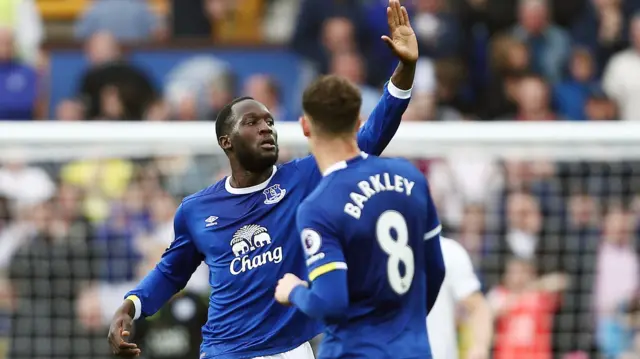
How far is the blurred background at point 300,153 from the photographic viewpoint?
35.7ft

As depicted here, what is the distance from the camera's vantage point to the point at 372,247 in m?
5.59

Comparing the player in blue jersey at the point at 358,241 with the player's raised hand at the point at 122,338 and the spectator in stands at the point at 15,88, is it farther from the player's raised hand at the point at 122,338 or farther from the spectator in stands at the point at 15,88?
the spectator in stands at the point at 15,88

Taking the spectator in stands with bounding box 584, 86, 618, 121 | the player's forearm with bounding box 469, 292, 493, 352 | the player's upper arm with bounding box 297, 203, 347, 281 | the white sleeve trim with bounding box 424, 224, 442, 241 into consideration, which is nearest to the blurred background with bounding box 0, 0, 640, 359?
the spectator in stands with bounding box 584, 86, 618, 121

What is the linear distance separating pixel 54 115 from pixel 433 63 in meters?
3.87

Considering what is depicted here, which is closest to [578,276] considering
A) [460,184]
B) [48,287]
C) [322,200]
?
[460,184]

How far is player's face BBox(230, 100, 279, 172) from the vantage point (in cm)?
659

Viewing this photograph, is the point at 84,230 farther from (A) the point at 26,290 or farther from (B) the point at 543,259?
(B) the point at 543,259

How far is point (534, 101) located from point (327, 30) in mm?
2168

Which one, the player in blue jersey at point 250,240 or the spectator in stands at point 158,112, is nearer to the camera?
the player in blue jersey at point 250,240

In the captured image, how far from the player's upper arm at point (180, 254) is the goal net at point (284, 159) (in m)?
3.42

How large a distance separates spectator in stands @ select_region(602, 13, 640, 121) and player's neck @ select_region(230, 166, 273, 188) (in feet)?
22.7

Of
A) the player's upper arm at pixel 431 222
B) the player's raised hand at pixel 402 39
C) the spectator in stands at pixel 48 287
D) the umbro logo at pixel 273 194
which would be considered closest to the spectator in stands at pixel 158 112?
the spectator in stands at pixel 48 287

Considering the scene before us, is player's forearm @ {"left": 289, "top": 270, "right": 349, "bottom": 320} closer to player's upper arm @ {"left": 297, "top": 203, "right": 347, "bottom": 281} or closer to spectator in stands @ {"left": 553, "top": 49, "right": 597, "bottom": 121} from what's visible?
player's upper arm @ {"left": 297, "top": 203, "right": 347, "bottom": 281}

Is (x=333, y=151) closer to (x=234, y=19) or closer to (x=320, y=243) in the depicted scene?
(x=320, y=243)
